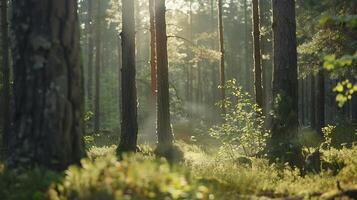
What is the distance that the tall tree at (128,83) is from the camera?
51.1 feet

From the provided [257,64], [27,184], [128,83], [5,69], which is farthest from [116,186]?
[257,64]

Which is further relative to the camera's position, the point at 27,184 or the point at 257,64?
the point at 257,64

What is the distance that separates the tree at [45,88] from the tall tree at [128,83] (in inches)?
385

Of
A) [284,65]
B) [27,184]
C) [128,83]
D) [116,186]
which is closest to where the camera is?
[116,186]

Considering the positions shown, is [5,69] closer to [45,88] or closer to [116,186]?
[45,88]

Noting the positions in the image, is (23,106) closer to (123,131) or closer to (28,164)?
(28,164)

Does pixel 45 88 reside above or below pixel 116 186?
above

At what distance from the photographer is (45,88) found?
5555 millimetres

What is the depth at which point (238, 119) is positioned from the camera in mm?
12203

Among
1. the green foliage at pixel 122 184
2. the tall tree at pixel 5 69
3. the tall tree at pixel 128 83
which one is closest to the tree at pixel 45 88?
the green foliage at pixel 122 184

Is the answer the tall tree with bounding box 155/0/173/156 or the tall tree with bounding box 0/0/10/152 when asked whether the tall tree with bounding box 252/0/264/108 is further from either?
the tall tree with bounding box 0/0/10/152

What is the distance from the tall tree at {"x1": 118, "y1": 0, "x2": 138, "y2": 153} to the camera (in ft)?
51.1

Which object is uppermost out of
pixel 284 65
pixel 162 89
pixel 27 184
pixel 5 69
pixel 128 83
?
pixel 5 69

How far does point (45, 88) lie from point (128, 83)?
33.4 feet
